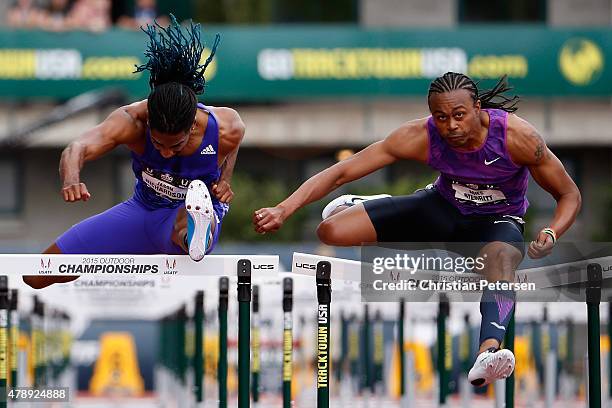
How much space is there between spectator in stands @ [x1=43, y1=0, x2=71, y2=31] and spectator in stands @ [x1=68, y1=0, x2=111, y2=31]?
0.10 metres

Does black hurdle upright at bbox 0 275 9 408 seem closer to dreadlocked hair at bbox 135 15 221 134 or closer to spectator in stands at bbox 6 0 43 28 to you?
dreadlocked hair at bbox 135 15 221 134

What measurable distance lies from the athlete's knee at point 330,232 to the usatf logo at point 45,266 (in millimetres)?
1561

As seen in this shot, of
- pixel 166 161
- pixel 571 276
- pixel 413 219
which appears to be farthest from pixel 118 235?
pixel 571 276

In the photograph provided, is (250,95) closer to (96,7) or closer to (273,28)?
(273,28)

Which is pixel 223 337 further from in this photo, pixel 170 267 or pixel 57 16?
pixel 57 16

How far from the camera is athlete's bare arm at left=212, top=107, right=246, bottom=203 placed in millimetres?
7891

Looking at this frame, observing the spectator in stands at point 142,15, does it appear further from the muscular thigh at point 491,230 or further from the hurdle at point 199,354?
the muscular thigh at point 491,230

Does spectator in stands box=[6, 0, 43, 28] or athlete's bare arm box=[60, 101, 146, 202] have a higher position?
spectator in stands box=[6, 0, 43, 28]

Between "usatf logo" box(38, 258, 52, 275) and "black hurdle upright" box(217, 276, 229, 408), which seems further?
"black hurdle upright" box(217, 276, 229, 408)

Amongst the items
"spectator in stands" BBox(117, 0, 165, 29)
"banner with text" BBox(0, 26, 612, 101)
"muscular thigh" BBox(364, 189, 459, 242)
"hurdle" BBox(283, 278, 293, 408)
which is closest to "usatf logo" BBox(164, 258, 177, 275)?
"hurdle" BBox(283, 278, 293, 408)

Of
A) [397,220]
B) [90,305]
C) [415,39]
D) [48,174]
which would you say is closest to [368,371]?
[90,305]

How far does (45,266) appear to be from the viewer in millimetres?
7203

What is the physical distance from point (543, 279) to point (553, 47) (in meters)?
15.3

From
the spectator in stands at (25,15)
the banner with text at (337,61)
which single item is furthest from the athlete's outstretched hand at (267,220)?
the spectator in stands at (25,15)
